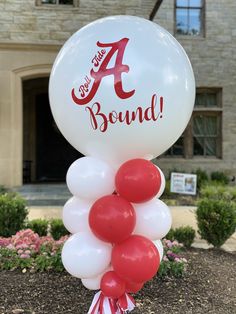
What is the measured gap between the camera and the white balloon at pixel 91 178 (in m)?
2.72

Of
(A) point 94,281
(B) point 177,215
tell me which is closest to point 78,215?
(A) point 94,281

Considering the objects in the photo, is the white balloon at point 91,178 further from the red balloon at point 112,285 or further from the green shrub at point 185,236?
the green shrub at point 185,236

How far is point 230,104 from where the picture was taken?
12.5 meters

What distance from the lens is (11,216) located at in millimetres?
5629

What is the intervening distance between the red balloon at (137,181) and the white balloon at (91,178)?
7 cm

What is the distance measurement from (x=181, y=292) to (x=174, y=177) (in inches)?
236

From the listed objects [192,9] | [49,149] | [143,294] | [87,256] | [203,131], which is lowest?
[143,294]

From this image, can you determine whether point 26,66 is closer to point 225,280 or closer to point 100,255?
point 225,280

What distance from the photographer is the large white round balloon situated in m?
2.63

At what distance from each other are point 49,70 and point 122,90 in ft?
28.6

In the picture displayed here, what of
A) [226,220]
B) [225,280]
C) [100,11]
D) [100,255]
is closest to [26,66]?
[100,11]

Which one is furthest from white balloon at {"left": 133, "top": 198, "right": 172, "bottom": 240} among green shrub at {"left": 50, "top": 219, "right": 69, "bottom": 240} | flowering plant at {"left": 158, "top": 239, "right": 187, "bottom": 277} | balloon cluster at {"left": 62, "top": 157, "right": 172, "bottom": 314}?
green shrub at {"left": 50, "top": 219, "right": 69, "bottom": 240}

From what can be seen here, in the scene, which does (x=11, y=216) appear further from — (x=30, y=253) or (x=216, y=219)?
(x=216, y=219)

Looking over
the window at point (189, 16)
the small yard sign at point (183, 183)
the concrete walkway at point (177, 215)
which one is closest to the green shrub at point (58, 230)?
the concrete walkway at point (177, 215)
